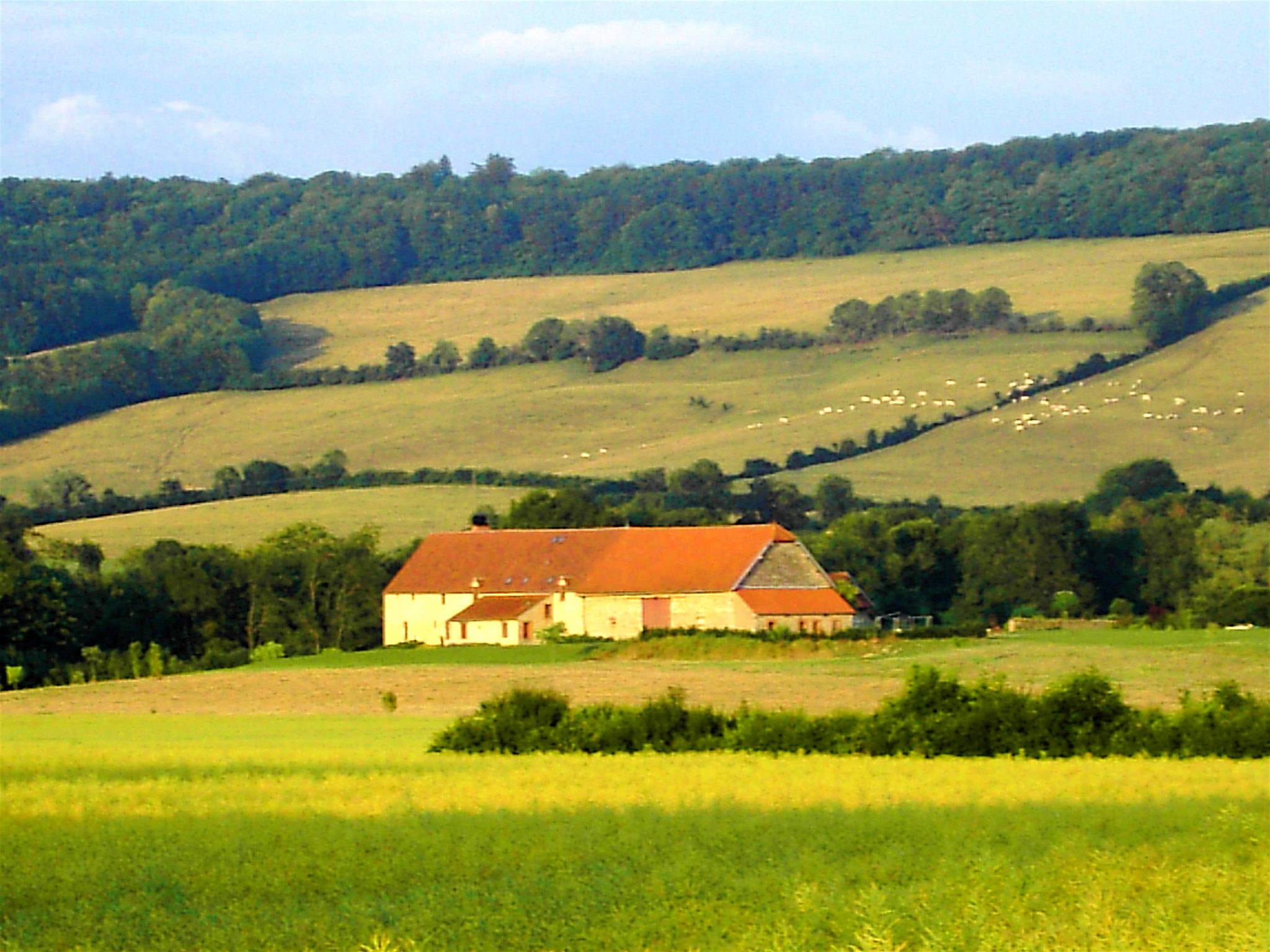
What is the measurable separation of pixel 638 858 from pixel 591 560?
68.5 metres

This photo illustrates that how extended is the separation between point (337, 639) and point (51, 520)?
41292 millimetres

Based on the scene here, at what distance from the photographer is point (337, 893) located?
14.0 metres

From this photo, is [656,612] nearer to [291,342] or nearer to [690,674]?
[690,674]

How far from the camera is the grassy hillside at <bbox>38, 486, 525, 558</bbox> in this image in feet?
353

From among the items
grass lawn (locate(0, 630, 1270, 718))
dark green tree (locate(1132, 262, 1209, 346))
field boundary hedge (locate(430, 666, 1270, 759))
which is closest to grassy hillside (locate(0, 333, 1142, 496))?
dark green tree (locate(1132, 262, 1209, 346))

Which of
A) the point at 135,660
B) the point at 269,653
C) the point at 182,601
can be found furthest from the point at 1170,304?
the point at 135,660

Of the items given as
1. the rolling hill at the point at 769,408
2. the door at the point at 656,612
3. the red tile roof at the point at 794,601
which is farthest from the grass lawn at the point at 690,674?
the rolling hill at the point at 769,408

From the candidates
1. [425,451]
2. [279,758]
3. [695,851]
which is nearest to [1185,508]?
[425,451]

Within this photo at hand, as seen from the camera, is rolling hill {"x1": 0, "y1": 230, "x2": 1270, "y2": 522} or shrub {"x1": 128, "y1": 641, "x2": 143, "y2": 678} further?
rolling hill {"x1": 0, "y1": 230, "x2": 1270, "y2": 522}

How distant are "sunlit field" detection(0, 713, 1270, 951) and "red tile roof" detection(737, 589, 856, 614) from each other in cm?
5311

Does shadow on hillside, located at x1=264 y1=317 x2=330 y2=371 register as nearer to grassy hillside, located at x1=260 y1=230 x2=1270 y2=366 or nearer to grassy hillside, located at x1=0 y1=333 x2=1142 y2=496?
grassy hillside, located at x1=260 y1=230 x2=1270 y2=366

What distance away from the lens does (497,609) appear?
8188 cm

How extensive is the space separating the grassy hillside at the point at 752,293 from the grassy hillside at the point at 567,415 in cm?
913

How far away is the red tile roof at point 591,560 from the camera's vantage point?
8044cm
